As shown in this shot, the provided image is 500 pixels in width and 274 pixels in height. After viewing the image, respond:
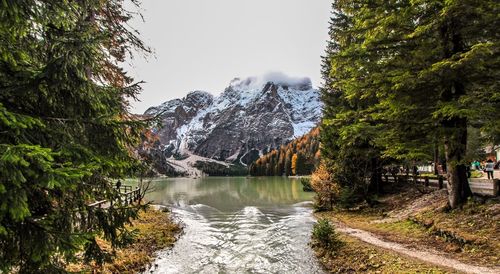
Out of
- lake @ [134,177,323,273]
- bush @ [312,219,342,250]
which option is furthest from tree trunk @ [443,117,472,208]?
lake @ [134,177,323,273]

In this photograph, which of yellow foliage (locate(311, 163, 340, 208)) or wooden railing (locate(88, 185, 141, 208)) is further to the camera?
yellow foliage (locate(311, 163, 340, 208))

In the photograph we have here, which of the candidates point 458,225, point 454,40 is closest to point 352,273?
point 458,225

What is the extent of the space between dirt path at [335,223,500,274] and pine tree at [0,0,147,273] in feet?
33.2

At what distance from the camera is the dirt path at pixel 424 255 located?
10661 mm

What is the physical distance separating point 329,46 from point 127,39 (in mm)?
27396

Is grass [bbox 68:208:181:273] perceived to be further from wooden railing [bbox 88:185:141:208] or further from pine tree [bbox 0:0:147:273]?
pine tree [bbox 0:0:147:273]

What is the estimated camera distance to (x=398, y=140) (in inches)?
707

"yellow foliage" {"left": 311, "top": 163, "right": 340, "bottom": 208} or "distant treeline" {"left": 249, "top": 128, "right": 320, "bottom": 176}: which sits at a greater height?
"distant treeline" {"left": 249, "top": 128, "right": 320, "bottom": 176}

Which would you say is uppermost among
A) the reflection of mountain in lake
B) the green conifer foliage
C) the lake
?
the green conifer foliage

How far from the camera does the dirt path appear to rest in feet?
35.0

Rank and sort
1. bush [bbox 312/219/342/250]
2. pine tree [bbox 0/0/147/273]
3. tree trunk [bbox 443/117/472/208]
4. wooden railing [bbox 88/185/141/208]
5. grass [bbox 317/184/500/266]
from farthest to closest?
bush [bbox 312/219/342/250], tree trunk [bbox 443/117/472/208], grass [bbox 317/184/500/266], wooden railing [bbox 88/185/141/208], pine tree [bbox 0/0/147/273]

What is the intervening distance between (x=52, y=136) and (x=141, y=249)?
12.5 m

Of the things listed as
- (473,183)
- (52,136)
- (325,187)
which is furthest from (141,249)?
(473,183)

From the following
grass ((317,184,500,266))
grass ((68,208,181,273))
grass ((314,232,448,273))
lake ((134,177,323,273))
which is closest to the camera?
grass ((314,232,448,273))
